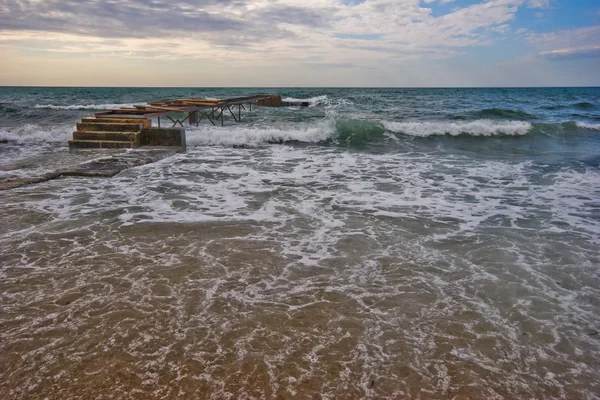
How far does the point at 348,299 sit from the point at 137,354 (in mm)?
1780

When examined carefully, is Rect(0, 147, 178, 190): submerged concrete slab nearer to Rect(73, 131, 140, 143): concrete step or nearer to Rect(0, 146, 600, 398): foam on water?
Rect(0, 146, 600, 398): foam on water

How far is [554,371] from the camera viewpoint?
276cm

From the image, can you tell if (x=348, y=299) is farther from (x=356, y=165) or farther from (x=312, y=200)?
(x=356, y=165)

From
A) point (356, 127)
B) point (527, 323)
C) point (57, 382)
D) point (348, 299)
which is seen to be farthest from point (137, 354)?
point (356, 127)

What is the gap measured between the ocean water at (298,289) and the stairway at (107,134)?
333 cm

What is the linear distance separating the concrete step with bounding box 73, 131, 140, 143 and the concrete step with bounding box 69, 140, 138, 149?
12 centimetres

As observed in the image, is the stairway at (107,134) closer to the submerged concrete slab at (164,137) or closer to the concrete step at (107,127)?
the concrete step at (107,127)

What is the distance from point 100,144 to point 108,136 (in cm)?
32

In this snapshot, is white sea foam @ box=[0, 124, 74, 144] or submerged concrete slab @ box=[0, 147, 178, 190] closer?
submerged concrete slab @ box=[0, 147, 178, 190]

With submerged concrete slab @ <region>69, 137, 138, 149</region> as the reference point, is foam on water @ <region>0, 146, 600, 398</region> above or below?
below

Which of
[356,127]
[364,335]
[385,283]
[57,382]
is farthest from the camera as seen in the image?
[356,127]

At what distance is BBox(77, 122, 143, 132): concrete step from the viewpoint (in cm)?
1206

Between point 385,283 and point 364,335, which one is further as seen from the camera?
point 385,283

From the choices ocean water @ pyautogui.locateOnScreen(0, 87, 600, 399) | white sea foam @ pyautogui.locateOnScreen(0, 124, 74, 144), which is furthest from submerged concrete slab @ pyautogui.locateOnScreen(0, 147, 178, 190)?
white sea foam @ pyautogui.locateOnScreen(0, 124, 74, 144)
